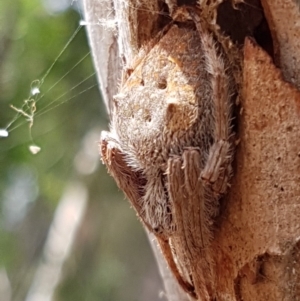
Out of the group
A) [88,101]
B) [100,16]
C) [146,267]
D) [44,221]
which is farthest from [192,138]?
[146,267]

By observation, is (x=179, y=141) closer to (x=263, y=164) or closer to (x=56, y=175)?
(x=263, y=164)

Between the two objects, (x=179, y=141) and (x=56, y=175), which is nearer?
(x=179, y=141)

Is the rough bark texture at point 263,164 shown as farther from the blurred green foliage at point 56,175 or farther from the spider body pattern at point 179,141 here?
the blurred green foliage at point 56,175

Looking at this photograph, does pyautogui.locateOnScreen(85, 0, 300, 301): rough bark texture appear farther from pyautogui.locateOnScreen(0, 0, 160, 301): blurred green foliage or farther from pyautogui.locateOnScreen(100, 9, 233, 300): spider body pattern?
pyautogui.locateOnScreen(0, 0, 160, 301): blurred green foliage

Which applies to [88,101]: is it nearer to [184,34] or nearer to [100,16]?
[100,16]

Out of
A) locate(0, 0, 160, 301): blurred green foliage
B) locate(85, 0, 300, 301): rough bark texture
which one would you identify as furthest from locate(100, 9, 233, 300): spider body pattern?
locate(0, 0, 160, 301): blurred green foliage

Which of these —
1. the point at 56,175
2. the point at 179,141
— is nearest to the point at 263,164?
the point at 179,141

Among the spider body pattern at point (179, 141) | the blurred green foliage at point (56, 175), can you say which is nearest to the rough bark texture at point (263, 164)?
the spider body pattern at point (179, 141)
